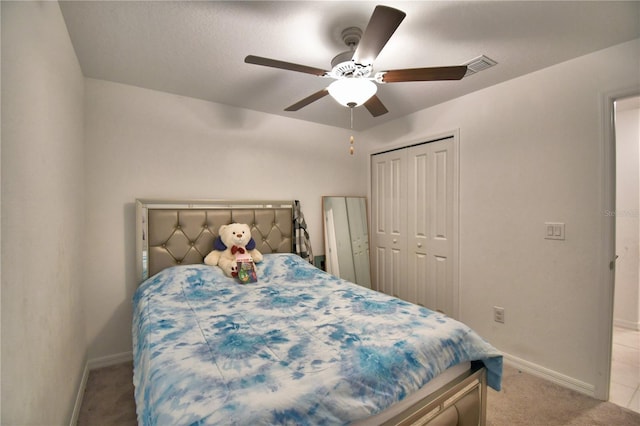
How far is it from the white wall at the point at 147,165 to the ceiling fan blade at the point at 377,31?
1801 millimetres

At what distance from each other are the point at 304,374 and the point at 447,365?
735 millimetres

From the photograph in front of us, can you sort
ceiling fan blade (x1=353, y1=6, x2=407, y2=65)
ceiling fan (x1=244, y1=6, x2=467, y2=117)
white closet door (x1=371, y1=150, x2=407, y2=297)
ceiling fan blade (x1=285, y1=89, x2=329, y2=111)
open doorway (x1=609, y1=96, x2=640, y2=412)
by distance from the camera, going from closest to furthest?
ceiling fan blade (x1=353, y1=6, x2=407, y2=65) → ceiling fan (x1=244, y1=6, x2=467, y2=117) → ceiling fan blade (x1=285, y1=89, x2=329, y2=111) → open doorway (x1=609, y1=96, x2=640, y2=412) → white closet door (x1=371, y1=150, x2=407, y2=297)

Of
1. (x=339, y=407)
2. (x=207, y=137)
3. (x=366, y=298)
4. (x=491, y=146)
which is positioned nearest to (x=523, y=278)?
(x=491, y=146)

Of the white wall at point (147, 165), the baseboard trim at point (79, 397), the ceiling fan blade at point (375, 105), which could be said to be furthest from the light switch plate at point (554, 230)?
the baseboard trim at point (79, 397)

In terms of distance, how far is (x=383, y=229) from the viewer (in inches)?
140

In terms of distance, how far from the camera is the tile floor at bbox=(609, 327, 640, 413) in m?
1.93

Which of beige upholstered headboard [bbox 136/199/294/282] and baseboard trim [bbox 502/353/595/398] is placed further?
beige upholstered headboard [bbox 136/199/294/282]

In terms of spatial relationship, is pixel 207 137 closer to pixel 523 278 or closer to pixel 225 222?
pixel 225 222

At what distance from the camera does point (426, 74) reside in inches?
60.0

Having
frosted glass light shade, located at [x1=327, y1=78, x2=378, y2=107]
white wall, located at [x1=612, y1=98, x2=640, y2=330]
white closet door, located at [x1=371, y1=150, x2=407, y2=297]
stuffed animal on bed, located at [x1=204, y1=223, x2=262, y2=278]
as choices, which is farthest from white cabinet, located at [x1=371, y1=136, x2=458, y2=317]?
white wall, located at [x1=612, y1=98, x2=640, y2=330]

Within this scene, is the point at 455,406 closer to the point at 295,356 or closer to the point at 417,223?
the point at 295,356

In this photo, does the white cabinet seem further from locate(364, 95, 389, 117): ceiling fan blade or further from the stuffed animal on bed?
the stuffed animal on bed

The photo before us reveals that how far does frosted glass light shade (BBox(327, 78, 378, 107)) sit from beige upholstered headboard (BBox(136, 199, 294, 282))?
162 centimetres

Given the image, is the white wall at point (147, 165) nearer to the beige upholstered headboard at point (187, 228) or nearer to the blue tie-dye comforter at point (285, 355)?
the beige upholstered headboard at point (187, 228)
